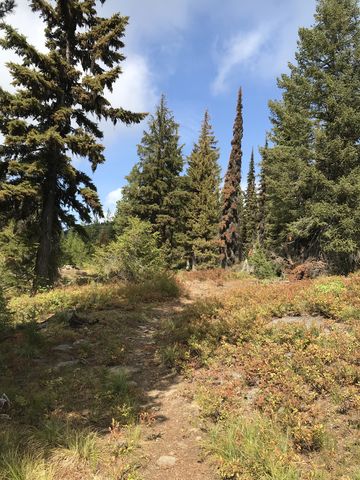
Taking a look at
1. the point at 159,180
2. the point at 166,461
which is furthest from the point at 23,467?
the point at 159,180

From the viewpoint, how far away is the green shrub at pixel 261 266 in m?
20.7

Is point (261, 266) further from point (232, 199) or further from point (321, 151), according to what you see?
point (232, 199)

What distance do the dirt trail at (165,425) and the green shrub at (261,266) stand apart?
38.5 feet

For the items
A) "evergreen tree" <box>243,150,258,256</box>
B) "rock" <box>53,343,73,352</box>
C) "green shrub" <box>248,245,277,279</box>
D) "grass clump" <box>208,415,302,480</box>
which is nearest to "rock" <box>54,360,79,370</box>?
"rock" <box>53,343,73,352</box>

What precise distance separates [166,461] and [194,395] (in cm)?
191

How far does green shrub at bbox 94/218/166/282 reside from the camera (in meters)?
18.1

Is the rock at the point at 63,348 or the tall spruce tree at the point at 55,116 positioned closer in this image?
the rock at the point at 63,348

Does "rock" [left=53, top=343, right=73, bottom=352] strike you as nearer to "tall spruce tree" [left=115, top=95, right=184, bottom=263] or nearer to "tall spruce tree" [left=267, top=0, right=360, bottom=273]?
"tall spruce tree" [left=267, top=0, right=360, bottom=273]

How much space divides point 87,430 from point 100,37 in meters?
17.4

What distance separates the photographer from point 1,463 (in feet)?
16.0

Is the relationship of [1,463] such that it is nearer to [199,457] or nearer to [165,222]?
[199,457]

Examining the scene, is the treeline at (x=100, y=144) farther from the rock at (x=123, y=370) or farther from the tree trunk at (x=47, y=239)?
the rock at (x=123, y=370)

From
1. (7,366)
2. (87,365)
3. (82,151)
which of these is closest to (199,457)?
(87,365)

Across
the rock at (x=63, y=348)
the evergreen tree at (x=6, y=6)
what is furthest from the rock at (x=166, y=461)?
the evergreen tree at (x=6, y=6)
